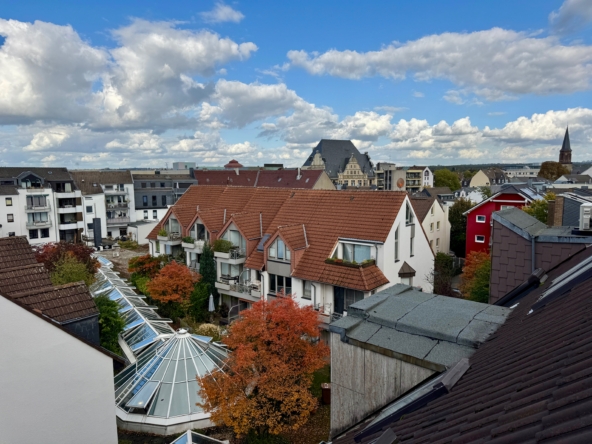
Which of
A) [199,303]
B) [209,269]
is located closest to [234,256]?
[209,269]

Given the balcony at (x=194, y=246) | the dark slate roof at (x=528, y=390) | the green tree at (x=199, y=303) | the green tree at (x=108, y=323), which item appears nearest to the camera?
the dark slate roof at (x=528, y=390)

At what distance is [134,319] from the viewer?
23781 mm

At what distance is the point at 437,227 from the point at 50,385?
4026 centimetres

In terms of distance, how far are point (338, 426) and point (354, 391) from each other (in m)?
1.09

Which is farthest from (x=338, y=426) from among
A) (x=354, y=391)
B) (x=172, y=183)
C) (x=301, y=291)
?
(x=172, y=183)

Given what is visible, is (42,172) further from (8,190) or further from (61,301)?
(61,301)

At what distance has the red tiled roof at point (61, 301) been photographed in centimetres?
1294

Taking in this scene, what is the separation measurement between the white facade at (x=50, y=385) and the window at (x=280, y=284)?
1419 cm

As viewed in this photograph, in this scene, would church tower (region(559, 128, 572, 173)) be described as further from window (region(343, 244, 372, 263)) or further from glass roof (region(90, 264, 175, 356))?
glass roof (region(90, 264, 175, 356))

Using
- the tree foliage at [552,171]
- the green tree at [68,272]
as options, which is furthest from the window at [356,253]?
the tree foliage at [552,171]

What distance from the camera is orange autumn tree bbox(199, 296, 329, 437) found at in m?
14.5

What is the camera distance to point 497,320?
866 cm

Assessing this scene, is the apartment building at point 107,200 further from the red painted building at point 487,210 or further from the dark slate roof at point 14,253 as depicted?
the red painted building at point 487,210

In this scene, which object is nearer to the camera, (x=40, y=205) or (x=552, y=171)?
(x=40, y=205)
